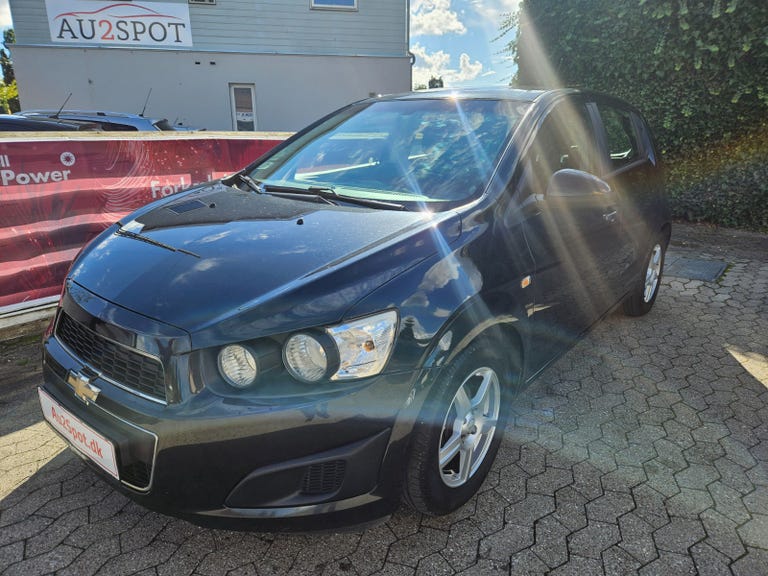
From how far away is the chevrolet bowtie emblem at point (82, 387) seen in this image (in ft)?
6.29

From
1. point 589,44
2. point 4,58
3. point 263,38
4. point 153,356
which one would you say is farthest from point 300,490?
point 4,58

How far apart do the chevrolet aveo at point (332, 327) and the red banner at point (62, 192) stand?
2.04 meters

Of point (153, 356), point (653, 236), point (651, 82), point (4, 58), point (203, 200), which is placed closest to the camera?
point (153, 356)

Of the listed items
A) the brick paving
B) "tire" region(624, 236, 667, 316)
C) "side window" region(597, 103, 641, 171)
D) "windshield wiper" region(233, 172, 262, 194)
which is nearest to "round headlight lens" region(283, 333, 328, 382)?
the brick paving

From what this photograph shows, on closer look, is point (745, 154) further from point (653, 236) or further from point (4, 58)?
point (4, 58)

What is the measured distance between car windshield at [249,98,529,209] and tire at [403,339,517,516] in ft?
2.45

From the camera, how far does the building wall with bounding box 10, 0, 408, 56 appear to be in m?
12.8

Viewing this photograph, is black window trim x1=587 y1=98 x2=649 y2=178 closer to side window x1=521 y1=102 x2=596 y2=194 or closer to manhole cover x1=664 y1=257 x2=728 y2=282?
side window x1=521 y1=102 x2=596 y2=194

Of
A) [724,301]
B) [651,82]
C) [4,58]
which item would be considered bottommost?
[724,301]

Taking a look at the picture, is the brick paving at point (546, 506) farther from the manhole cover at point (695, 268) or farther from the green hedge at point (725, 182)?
the green hedge at point (725, 182)

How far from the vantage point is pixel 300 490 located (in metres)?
1.78

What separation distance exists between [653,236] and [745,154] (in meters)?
4.39

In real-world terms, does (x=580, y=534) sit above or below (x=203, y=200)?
below

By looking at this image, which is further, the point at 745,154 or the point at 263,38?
the point at 263,38
